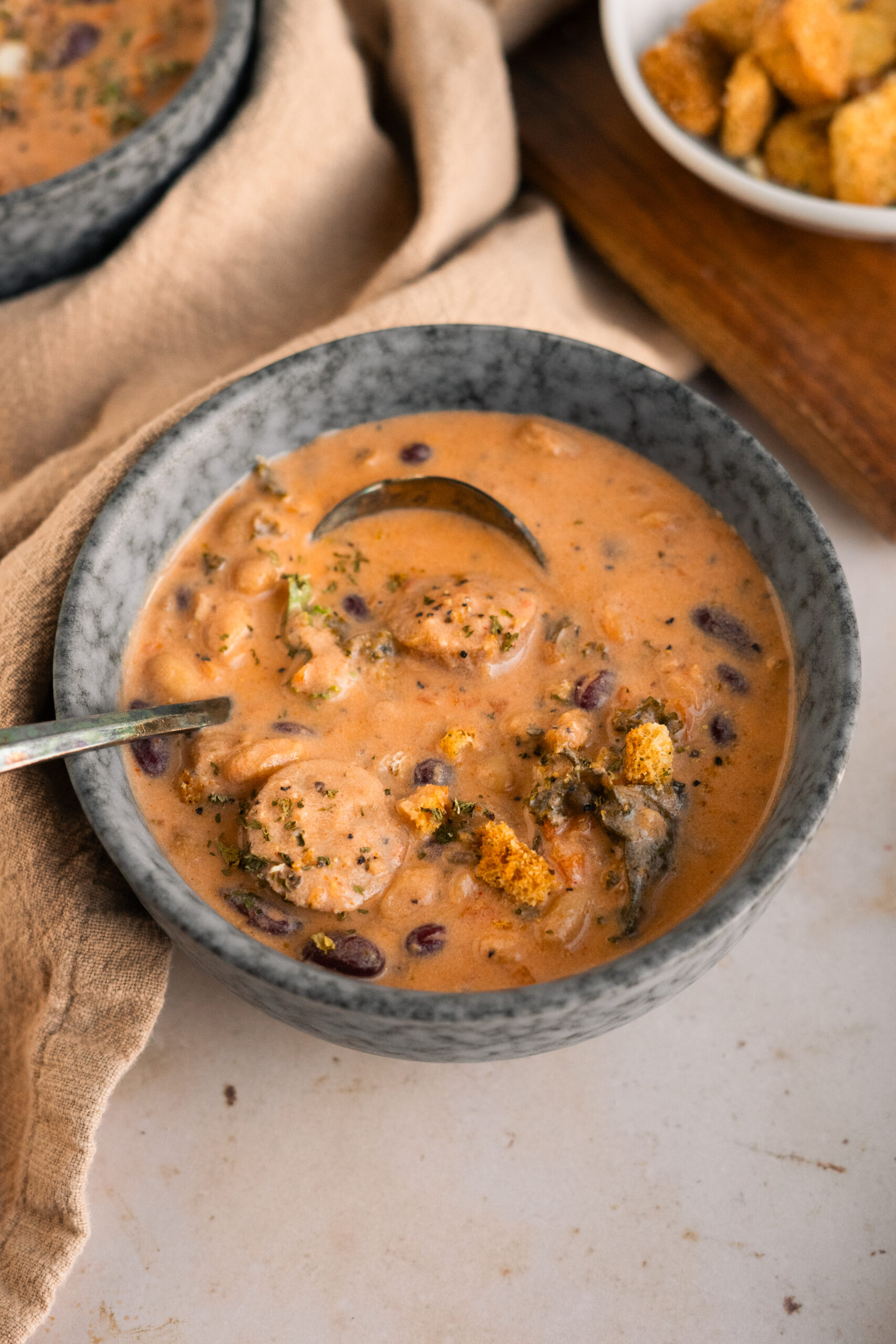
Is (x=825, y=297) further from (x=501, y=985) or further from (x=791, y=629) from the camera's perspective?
(x=501, y=985)

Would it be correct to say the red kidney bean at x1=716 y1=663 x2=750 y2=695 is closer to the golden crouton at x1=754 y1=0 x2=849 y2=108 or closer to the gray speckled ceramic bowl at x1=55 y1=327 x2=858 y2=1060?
the gray speckled ceramic bowl at x1=55 y1=327 x2=858 y2=1060

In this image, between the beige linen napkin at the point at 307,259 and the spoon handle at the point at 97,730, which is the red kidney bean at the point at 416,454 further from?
the spoon handle at the point at 97,730

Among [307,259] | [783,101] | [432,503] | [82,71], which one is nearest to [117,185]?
[307,259]

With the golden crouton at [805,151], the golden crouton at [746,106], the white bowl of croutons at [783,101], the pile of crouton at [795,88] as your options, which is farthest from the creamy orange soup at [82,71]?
the golden crouton at [805,151]

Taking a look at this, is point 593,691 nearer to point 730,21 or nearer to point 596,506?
point 596,506

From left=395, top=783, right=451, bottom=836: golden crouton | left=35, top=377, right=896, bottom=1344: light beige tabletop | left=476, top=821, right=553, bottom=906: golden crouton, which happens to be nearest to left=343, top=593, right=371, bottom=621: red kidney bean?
left=395, top=783, right=451, bottom=836: golden crouton

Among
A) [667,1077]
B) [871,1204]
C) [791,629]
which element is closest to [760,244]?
[791,629]
